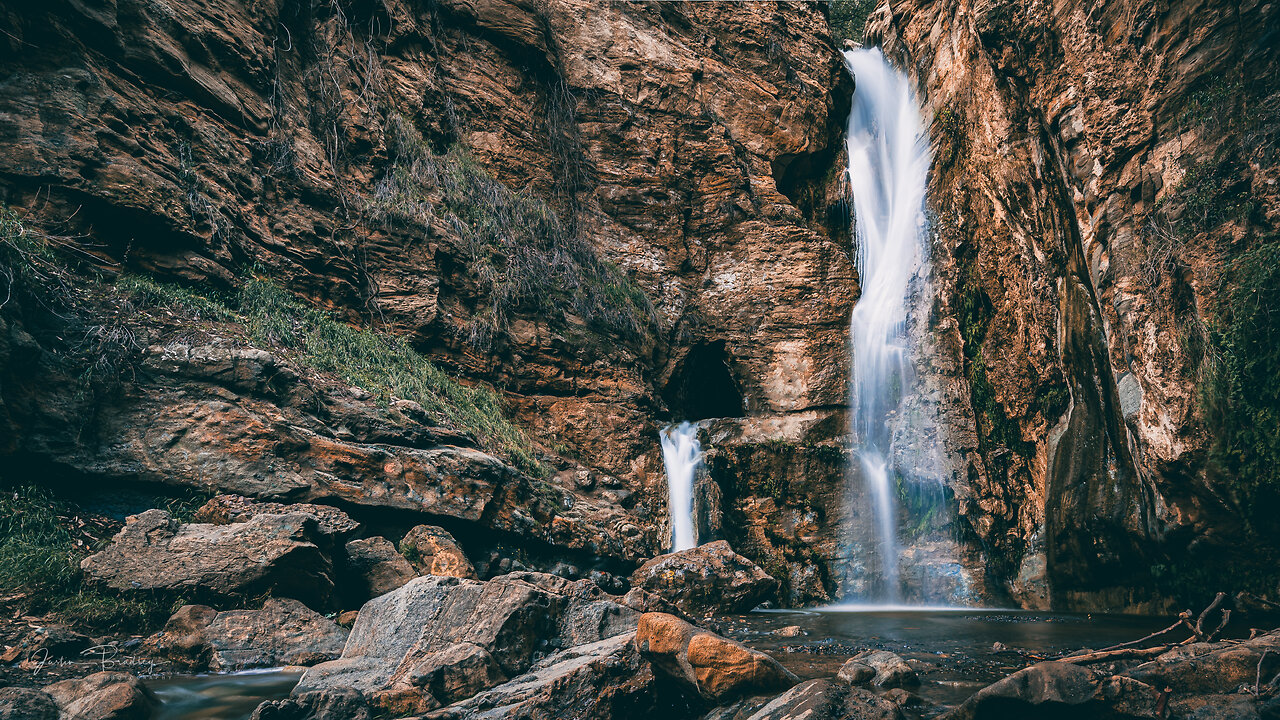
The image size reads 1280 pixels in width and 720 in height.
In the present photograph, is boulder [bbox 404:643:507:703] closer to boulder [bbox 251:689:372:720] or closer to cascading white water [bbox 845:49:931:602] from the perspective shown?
boulder [bbox 251:689:372:720]

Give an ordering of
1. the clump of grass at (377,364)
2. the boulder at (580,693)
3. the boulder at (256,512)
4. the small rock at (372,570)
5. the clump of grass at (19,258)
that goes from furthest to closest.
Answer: the clump of grass at (377,364) → the small rock at (372,570) → the boulder at (256,512) → the clump of grass at (19,258) → the boulder at (580,693)

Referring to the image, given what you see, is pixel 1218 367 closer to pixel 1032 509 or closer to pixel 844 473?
pixel 1032 509

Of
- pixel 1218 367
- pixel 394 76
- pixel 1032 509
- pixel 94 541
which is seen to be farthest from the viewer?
pixel 394 76

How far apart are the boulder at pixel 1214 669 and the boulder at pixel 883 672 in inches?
53.8

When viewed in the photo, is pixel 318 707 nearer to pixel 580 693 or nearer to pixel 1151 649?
pixel 580 693

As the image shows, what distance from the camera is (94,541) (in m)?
5.36

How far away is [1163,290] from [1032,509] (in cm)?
387

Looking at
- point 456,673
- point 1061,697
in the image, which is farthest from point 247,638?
point 1061,697

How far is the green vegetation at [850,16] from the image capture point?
23.1m

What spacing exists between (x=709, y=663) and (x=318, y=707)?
87.9 inches

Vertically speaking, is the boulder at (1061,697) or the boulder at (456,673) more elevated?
the boulder at (456,673)

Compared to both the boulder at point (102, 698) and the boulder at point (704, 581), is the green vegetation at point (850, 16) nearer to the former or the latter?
the boulder at point (704, 581)

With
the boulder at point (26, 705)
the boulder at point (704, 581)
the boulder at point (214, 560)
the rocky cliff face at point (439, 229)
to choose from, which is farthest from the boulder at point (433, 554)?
the boulder at point (26, 705)

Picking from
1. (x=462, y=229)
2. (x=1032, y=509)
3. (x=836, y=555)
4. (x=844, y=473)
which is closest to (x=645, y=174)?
(x=462, y=229)
